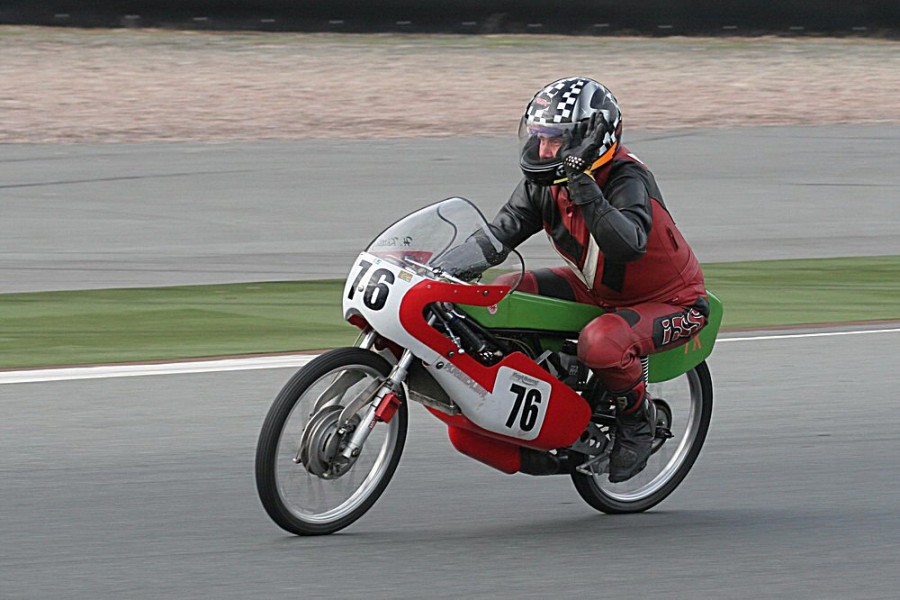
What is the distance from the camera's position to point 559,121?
5.47m

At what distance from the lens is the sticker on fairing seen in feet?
18.2

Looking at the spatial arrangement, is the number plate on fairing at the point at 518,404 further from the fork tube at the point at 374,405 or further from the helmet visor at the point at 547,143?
the helmet visor at the point at 547,143

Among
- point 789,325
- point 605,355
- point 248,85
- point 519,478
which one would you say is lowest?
point 248,85

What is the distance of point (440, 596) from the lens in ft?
16.6

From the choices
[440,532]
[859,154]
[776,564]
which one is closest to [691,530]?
[776,564]

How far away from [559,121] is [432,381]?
92cm

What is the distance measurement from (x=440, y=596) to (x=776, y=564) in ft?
3.79

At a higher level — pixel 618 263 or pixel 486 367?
pixel 618 263

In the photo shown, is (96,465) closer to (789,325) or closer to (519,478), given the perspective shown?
(519,478)

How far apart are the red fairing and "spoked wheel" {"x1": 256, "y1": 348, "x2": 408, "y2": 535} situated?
0.65 feet

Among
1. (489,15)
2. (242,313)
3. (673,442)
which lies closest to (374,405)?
(673,442)

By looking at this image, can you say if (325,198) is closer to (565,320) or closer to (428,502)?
(428,502)

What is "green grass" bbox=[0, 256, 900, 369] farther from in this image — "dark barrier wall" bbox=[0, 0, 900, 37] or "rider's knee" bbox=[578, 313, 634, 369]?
"dark barrier wall" bbox=[0, 0, 900, 37]

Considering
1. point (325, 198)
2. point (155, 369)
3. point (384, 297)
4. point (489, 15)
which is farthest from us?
point (489, 15)
